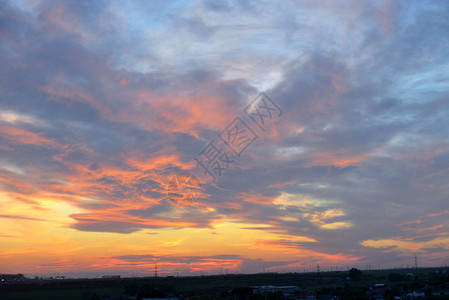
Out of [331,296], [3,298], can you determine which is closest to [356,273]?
[331,296]

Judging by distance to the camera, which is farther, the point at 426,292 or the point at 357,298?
the point at 426,292

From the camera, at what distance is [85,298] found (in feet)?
307

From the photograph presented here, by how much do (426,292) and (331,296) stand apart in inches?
732

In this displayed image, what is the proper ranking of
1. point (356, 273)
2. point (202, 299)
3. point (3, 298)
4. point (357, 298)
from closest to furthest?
point (202, 299)
point (357, 298)
point (3, 298)
point (356, 273)

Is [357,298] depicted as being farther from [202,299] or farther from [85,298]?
[85,298]

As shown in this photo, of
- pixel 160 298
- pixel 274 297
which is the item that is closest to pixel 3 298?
pixel 160 298

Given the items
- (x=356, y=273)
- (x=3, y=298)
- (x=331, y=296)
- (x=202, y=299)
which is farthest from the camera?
(x=356, y=273)

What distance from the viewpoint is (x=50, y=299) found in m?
93.1

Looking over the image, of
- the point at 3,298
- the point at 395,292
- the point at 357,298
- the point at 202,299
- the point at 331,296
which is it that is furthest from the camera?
the point at 3,298

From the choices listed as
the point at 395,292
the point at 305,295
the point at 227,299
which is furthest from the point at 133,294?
the point at 395,292

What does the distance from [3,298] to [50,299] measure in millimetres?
10928

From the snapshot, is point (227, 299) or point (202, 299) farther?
point (227, 299)

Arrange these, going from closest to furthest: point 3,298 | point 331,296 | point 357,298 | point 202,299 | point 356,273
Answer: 1. point 202,299
2. point 357,298
3. point 331,296
4. point 3,298
5. point 356,273

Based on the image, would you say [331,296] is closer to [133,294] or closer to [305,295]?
[305,295]
